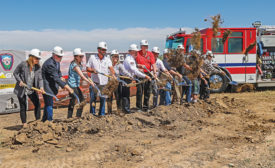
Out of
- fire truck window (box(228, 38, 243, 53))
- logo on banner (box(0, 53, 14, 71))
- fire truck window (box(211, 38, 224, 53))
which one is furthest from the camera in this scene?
fire truck window (box(228, 38, 243, 53))

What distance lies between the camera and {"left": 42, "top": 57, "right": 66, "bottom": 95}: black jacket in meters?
5.73

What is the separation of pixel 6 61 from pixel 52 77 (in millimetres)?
3787

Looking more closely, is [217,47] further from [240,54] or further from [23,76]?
[23,76]

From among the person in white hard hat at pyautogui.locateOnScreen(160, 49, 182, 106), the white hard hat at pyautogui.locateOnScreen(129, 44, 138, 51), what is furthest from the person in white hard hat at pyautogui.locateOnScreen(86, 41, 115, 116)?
the person in white hard hat at pyautogui.locateOnScreen(160, 49, 182, 106)

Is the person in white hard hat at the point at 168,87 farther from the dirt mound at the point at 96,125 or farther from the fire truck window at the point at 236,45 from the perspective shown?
the fire truck window at the point at 236,45

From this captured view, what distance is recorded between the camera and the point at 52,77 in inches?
228

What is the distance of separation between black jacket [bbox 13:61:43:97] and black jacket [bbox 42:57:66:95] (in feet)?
0.54

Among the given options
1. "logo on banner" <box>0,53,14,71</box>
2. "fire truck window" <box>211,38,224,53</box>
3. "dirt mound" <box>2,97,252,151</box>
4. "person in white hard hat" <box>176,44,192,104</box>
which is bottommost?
"dirt mound" <box>2,97,252,151</box>

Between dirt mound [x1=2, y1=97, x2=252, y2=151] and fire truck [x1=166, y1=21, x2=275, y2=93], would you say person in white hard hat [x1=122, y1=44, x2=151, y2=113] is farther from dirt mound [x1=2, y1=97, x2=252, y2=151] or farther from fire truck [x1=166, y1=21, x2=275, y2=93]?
fire truck [x1=166, y1=21, x2=275, y2=93]

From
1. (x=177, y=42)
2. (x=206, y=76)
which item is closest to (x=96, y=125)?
(x=206, y=76)

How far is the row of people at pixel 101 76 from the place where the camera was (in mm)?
5820

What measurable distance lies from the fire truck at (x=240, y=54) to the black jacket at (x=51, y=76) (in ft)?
21.1

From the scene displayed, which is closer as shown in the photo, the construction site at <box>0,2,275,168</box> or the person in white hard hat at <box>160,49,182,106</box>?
the construction site at <box>0,2,275,168</box>

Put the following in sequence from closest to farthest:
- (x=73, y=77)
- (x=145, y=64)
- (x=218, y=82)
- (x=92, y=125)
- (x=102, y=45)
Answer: (x=92, y=125) → (x=73, y=77) → (x=102, y=45) → (x=145, y=64) → (x=218, y=82)
